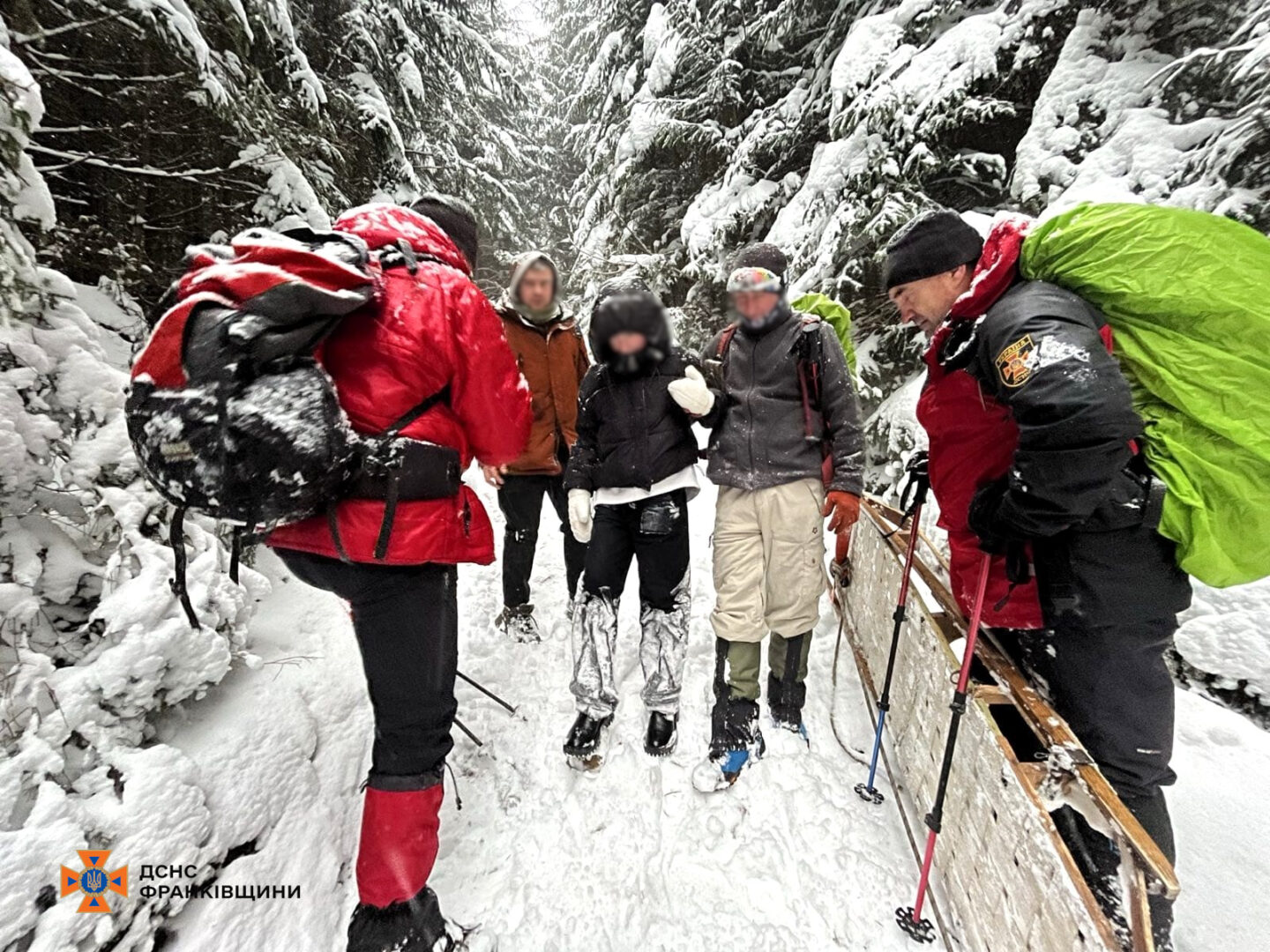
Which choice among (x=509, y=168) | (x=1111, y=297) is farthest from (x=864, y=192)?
(x=509, y=168)

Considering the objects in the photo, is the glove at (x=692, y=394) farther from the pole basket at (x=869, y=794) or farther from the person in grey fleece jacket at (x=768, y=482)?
the pole basket at (x=869, y=794)

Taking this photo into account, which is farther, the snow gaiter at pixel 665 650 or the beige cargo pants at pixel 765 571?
the snow gaiter at pixel 665 650

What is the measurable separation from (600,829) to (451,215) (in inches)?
120

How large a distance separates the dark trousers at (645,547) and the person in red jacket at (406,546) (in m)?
0.99

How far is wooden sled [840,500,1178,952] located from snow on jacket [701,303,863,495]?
76 centimetres

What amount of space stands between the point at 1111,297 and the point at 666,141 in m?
7.52

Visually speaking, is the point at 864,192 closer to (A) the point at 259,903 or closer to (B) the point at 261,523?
(B) the point at 261,523

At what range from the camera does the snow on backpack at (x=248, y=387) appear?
4.72 feet

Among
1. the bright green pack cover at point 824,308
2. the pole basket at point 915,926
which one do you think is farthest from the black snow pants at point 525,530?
the pole basket at point 915,926

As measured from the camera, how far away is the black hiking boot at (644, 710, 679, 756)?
116 inches

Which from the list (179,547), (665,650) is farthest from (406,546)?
(665,650)

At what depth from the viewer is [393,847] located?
1811 mm

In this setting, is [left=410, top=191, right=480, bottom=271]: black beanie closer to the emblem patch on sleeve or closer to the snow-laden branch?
the emblem patch on sleeve
